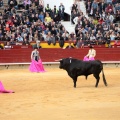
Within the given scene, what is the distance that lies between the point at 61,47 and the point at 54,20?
5.74 ft

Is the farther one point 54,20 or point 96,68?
point 54,20

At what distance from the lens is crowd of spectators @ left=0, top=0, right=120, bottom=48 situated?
75.6 feet

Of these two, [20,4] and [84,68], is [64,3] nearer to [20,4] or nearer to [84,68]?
[20,4]

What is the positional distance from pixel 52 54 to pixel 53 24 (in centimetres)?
139

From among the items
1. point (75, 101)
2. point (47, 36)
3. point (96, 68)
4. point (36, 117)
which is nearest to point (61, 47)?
point (47, 36)

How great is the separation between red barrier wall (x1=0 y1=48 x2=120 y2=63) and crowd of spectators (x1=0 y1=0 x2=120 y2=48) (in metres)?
0.34

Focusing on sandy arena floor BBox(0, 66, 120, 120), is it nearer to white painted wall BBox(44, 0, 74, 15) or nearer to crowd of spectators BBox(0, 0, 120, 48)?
crowd of spectators BBox(0, 0, 120, 48)

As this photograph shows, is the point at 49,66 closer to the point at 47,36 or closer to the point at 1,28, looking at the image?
the point at 47,36

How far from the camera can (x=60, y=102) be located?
10297 mm

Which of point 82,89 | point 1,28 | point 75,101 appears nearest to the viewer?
point 75,101

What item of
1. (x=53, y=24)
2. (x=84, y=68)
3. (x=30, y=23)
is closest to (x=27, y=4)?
(x=30, y=23)

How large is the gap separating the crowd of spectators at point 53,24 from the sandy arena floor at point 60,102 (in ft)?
27.8

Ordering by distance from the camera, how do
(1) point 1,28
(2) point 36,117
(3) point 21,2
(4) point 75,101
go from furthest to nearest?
1. (3) point 21,2
2. (1) point 1,28
3. (4) point 75,101
4. (2) point 36,117

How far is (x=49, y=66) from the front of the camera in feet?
77.0
